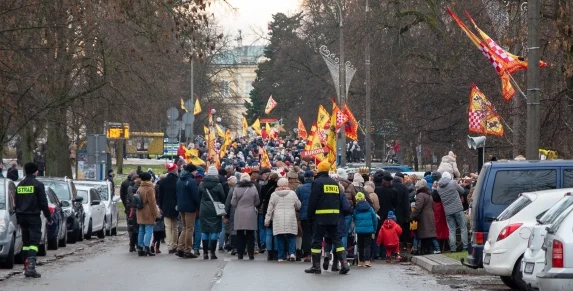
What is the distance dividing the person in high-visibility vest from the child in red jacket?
377cm

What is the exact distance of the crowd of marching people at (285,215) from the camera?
22.1 meters

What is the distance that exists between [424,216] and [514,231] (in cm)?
798

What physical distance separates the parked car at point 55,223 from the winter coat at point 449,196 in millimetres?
7668

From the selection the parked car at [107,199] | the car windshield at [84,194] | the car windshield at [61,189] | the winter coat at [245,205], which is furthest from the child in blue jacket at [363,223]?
the parked car at [107,199]

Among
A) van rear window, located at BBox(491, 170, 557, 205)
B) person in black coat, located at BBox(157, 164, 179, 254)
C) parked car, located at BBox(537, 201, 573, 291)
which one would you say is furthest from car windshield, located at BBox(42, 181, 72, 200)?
parked car, located at BBox(537, 201, 573, 291)

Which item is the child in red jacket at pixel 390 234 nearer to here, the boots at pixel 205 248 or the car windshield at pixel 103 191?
the boots at pixel 205 248

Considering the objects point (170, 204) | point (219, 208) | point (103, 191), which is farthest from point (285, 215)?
point (103, 191)

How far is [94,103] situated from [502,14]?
54.7ft

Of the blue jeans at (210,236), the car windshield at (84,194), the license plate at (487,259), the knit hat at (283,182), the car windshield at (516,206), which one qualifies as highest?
the knit hat at (283,182)

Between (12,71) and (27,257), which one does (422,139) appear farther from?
(27,257)

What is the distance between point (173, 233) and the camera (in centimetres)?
2452

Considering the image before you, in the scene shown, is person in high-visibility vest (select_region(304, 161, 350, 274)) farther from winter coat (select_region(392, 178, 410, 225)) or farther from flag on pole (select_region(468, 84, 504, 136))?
flag on pole (select_region(468, 84, 504, 136))

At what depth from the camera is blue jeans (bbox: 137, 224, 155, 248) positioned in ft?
79.6

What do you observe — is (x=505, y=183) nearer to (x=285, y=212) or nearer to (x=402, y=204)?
(x=285, y=212)
